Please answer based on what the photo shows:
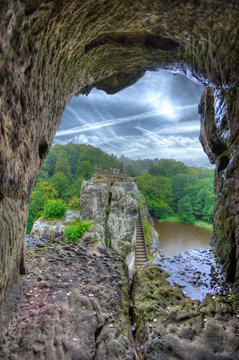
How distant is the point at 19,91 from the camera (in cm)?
300

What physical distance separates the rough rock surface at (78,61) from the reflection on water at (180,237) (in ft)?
58.8

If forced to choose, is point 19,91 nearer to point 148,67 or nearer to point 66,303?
point 66,303

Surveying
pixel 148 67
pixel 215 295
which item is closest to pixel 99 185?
pixel 148 67

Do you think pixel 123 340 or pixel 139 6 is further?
pixel 139 6

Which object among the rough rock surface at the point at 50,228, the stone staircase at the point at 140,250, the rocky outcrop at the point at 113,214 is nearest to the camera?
the rough rock surface at the point at 50,228

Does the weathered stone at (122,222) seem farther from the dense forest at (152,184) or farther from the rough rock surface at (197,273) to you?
the dense forest at (152,184)

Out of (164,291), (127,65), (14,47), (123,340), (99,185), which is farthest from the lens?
(99,185)

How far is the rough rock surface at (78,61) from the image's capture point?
9.36 feet

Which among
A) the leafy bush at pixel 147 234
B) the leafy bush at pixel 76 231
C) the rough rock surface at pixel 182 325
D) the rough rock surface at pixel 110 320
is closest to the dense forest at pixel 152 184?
the leafy bush at pixel 147 234

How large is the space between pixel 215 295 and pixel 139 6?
20.4 ft

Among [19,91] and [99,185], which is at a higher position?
[19,91]

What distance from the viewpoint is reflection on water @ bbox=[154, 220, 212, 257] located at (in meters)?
22.4

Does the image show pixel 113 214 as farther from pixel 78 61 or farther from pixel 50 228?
pixel 78 61

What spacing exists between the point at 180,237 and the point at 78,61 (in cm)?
2578
